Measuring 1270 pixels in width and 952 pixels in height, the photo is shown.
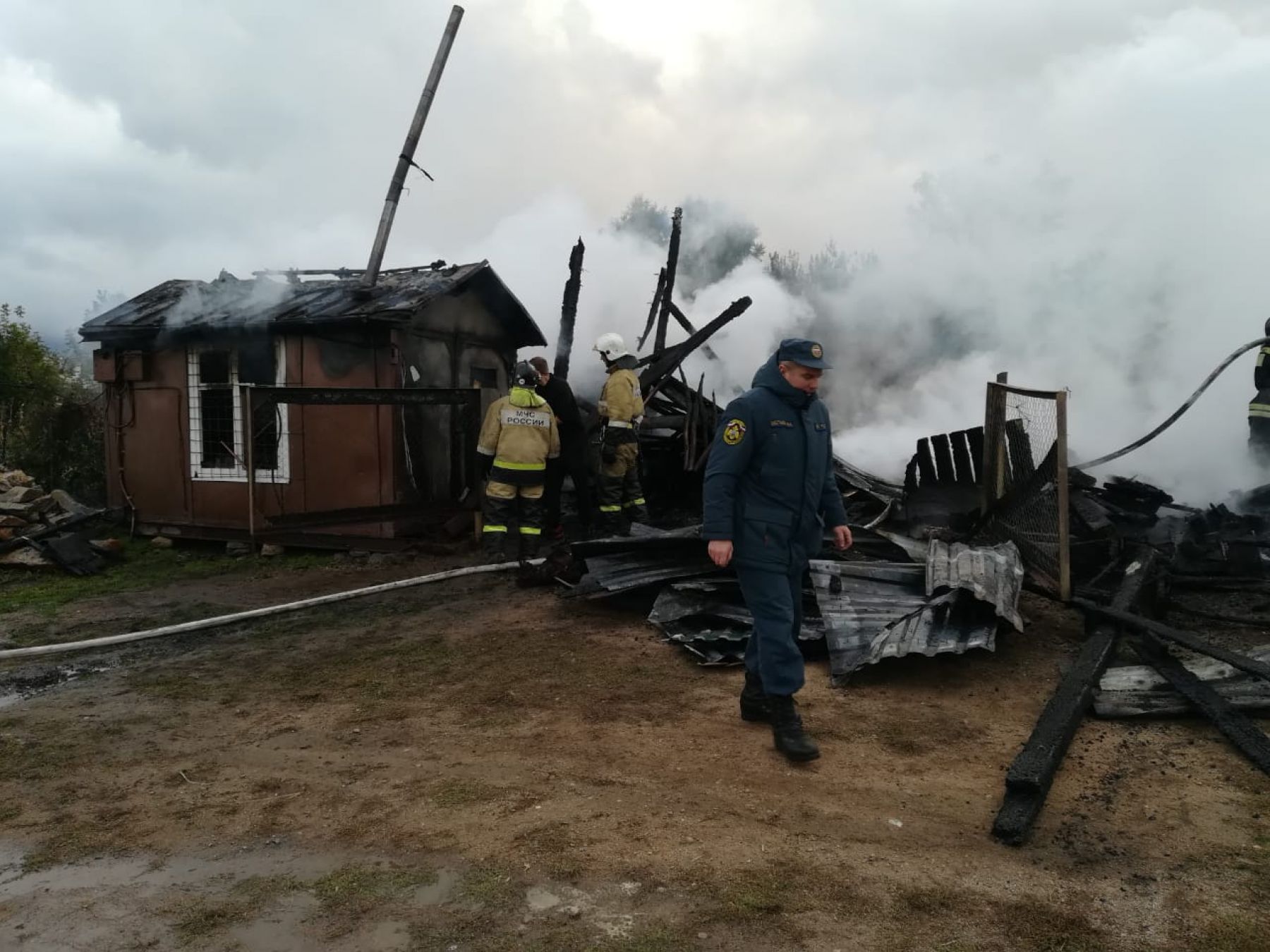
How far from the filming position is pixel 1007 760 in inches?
144

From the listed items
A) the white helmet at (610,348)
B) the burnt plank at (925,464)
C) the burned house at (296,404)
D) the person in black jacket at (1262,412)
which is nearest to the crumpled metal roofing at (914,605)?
the burnt plank at (925,464)

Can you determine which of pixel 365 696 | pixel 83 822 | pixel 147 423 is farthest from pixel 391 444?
pixel 83 822

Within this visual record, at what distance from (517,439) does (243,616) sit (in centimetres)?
268

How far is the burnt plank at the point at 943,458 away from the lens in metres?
8.00

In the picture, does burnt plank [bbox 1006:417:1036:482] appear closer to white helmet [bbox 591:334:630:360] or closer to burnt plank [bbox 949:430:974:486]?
burnt plank [bbox 949:430:974:486]

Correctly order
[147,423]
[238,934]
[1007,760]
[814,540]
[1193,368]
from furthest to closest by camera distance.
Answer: [1193,368], [147,423], [814,540], [1007,760], [238,934]

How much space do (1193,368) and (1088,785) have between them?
378 inches

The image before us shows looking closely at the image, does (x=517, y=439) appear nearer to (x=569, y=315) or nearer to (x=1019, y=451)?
(x=569, y=315)

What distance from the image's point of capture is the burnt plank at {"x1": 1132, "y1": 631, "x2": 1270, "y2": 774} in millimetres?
3520

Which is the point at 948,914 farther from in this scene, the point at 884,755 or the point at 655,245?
the point at 655,245

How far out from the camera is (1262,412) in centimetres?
741

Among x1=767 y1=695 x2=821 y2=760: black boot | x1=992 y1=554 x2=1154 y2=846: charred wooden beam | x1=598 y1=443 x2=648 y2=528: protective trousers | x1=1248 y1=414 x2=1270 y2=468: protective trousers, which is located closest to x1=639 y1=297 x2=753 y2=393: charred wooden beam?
x1=598 y1=443 x2=648 y2=528: protective trousers

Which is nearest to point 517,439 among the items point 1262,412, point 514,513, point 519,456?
point 519,456

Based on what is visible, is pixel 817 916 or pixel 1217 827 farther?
pixel 1217 827
